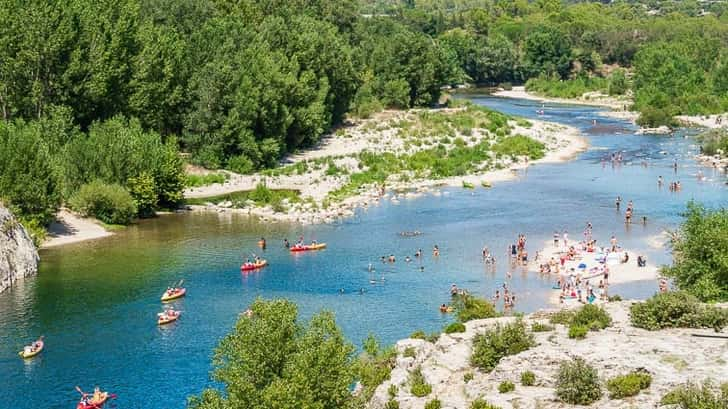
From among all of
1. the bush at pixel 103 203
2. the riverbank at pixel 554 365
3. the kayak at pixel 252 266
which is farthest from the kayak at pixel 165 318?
the bush at pixel 103 203

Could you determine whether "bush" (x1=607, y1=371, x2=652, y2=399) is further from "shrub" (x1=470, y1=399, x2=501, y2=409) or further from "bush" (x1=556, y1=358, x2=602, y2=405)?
"shrub" (x1=470, y1=399, x2=501, y2=409)

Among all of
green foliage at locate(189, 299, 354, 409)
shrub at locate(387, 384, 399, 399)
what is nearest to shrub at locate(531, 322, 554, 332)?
shrub at locate(387, 384, 399, 399)

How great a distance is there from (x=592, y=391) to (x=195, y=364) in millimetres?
27661

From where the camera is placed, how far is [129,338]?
65.1m

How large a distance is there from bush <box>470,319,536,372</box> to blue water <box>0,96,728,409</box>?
→ 56.2 ft

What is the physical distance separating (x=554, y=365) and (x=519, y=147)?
96.0 metres

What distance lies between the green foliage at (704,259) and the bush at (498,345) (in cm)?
1613

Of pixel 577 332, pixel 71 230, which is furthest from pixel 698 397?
pixel 71 230

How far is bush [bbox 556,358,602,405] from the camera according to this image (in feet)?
130

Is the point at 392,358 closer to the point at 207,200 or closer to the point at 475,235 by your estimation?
the point at 475,235

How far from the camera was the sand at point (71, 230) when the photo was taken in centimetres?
8992

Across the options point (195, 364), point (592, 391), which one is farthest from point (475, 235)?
point (592, 391)

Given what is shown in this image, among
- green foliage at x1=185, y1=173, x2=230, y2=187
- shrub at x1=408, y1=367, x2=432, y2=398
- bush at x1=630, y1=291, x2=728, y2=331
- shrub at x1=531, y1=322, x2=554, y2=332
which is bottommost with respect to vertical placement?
shrub at x1=408, y1=367, x2=432, y2=398

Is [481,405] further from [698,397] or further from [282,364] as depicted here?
[698,397]
